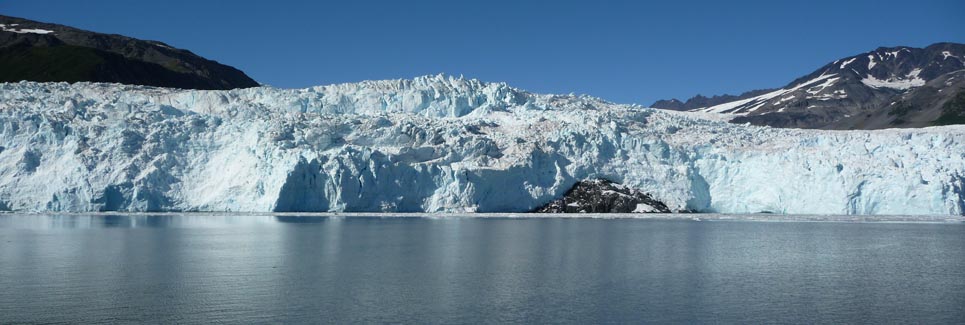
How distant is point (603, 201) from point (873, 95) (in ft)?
307

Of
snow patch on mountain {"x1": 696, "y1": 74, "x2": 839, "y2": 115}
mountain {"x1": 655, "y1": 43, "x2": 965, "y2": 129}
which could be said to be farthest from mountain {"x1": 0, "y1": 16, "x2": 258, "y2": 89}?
snow patch on mountain {"x1": 696, "y1": 74, "x2": 839, "y2": 115}

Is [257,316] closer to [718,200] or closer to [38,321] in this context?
[38,321]

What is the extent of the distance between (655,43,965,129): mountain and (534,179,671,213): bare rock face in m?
55.9

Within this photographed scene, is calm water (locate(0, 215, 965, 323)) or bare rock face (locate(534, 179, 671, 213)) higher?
bare rock face (locate(534, 179, 671, 213))

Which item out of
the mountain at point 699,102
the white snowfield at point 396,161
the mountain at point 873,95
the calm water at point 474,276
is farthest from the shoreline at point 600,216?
the mountain at point 699,102

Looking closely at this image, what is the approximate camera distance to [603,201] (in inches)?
1254

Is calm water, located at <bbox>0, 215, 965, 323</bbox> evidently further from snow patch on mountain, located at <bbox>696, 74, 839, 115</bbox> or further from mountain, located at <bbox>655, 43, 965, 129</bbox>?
snow patch on mountain, located at <bbox>696, 74, 839, 115</bbox>

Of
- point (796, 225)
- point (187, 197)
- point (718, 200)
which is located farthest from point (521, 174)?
point (187, 197)

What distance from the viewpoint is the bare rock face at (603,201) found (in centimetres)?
3152

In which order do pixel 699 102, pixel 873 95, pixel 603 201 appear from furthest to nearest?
pixel 699 102 → pixel 873 95 → pixel 603 201

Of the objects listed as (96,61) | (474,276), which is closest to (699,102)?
(96,61)

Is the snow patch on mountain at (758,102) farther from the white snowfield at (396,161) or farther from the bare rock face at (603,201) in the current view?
the bare rock face at (603,201)

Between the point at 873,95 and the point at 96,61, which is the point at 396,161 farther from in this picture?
the point at 873,95

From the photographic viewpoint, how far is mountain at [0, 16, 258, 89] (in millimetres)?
64312
